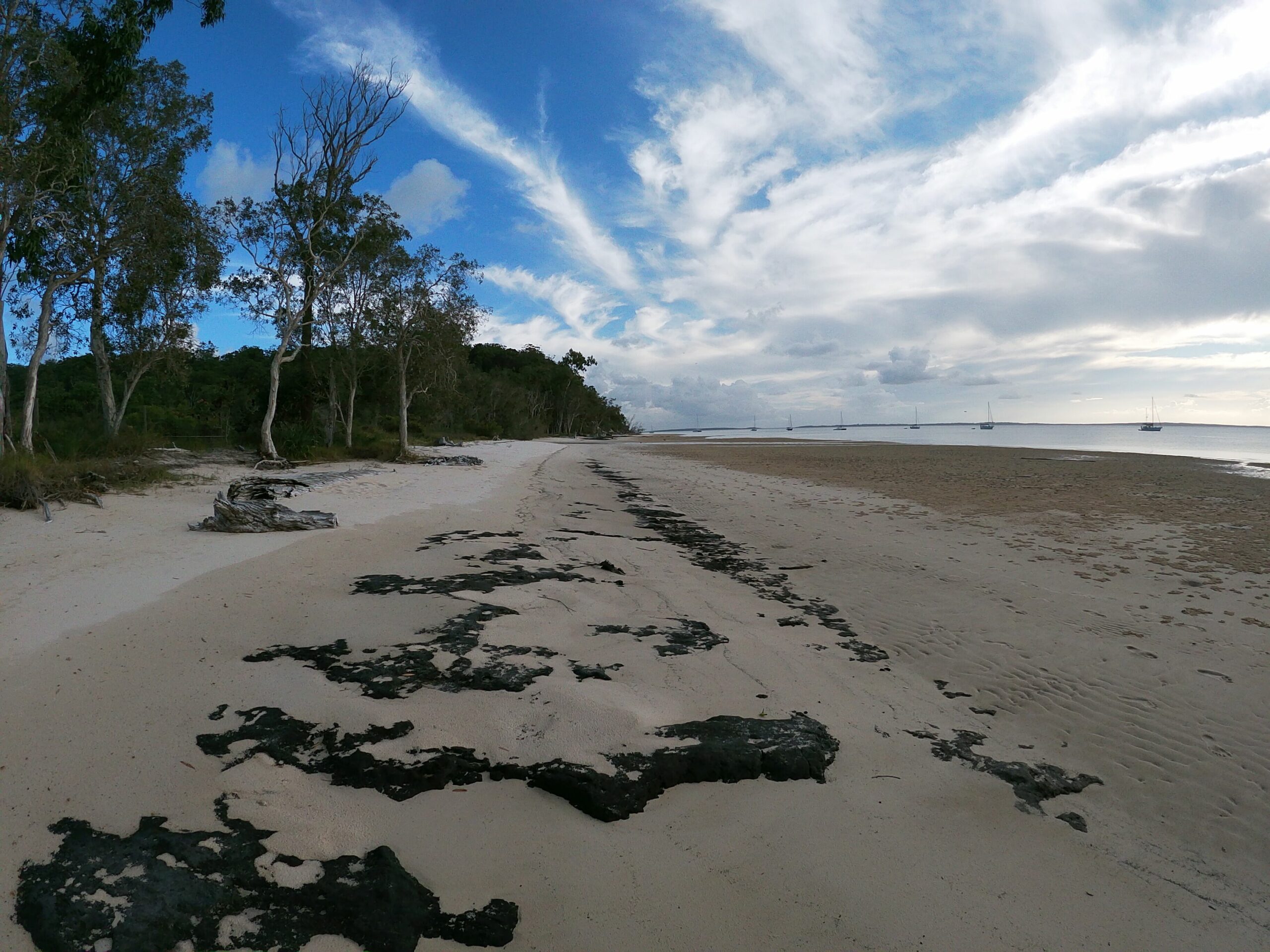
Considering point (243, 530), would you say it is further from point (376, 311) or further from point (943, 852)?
point (376, 311)

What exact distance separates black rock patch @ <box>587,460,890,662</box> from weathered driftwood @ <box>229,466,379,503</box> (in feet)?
20.6

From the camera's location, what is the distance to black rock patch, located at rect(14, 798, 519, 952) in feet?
6.68

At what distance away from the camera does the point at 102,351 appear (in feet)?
53.8

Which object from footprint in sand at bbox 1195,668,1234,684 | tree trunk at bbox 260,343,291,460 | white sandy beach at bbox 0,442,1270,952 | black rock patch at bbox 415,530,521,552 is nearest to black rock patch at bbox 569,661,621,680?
white sandy beach at bbox 0,442,1270,952

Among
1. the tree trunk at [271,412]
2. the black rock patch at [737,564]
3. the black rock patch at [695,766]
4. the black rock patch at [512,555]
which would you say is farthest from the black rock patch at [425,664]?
the tree trunk at [271,412]

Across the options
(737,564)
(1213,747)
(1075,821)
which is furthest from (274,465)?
(1213,747)

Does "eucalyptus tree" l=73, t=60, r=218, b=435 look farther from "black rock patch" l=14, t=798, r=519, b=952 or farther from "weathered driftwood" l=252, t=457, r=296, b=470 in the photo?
"black rock patch" l=14, t=798, r=519, b=952

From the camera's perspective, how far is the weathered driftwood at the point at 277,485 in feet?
31.8

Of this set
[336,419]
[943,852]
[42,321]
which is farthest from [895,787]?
[336,419]

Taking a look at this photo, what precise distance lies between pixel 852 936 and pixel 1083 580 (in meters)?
6.73

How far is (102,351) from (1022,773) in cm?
2142

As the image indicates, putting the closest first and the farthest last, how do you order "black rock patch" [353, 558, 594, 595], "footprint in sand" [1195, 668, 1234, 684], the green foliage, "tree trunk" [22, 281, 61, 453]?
"footprint in sand" [1195, 668, 1234, 684] → "black rock patch" [353, 558, 594, 595] → "tree trunk" [22, 281, 61, 453] → the green foliage

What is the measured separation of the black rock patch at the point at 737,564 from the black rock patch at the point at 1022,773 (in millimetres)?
1336

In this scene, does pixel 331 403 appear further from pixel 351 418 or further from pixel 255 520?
pixel 255 520
